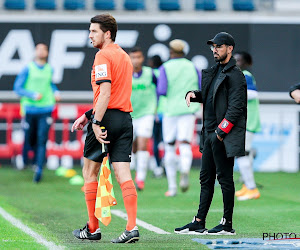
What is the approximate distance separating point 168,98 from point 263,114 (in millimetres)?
6424

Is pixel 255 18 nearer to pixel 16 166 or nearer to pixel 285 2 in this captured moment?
pixel 285 2

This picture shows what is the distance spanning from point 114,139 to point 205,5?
12161 millimetres

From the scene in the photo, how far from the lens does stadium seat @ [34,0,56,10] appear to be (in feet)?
61.3

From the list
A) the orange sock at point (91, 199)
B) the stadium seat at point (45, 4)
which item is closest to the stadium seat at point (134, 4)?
the stadium seat at point (45, 4)

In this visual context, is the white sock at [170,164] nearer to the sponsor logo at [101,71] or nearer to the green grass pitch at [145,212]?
the green grass pitch at [145,212]

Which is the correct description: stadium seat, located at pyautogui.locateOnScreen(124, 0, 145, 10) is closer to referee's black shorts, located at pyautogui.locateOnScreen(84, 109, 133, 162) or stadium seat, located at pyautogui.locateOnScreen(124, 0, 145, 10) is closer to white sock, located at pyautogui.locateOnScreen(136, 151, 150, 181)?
white sock, located at pyautogui.locateOnScreen(136, 151, 150, 181)

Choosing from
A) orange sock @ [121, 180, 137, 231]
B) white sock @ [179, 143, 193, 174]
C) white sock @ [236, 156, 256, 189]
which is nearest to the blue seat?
white sock @ [179, 143, 193, 174]

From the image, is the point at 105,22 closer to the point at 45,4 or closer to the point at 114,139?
the point at 114,139

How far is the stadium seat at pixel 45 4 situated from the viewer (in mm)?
18672

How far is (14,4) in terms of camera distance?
1858 centimetres

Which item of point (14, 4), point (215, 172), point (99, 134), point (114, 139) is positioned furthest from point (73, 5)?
point (99, 134)

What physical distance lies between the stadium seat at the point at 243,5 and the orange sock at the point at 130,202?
40.8 feet

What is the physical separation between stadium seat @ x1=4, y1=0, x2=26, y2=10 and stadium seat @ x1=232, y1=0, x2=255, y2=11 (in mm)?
4911

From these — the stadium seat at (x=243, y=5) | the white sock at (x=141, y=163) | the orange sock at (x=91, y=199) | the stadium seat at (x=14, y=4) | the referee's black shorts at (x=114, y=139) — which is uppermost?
the stadium seat at (x=14, y=4)
